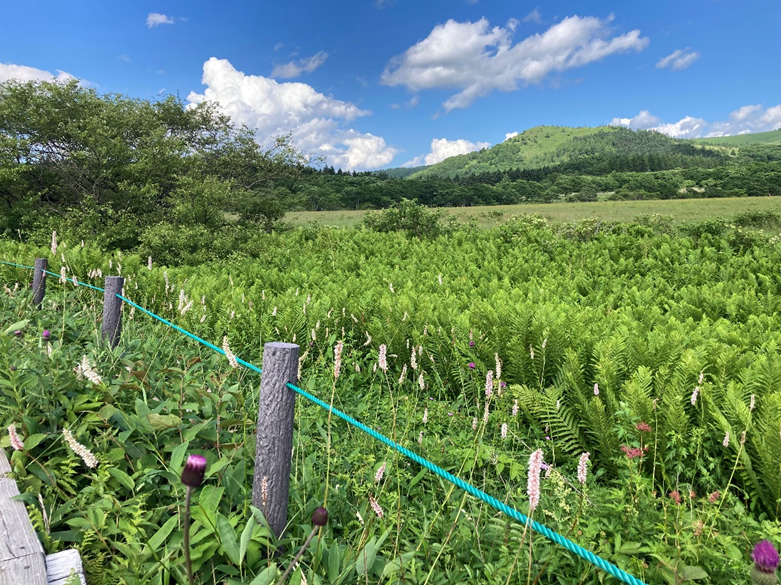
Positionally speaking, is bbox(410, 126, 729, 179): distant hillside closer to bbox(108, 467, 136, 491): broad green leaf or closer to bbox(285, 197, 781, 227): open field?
bbox(285, 197, 781, 227): open field

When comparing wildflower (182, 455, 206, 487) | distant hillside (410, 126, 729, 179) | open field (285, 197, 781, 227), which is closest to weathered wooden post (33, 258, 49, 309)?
wildflower (182, 455, 206, 487)

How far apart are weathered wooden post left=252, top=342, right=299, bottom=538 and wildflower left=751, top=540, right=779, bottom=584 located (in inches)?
56.5

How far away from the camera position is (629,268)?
833 centimetres

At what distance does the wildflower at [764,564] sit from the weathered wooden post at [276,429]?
1434mm

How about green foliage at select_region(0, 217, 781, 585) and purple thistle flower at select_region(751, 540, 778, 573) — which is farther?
green foliage at select_region(0, 217, 781, 585)

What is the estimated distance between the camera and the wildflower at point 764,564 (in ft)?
2.88

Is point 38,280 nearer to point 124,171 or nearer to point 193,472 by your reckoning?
point 193,472

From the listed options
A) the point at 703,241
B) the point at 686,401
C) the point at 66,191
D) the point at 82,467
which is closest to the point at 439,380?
the point at 686,401

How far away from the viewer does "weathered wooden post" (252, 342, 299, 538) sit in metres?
1.82

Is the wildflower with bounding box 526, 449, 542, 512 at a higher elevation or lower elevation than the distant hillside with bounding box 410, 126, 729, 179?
lower

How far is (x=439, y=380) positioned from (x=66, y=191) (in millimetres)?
16210

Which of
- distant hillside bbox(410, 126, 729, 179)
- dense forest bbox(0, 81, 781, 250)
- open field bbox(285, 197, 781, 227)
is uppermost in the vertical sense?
distant hillside bbox(410, 126, 729, 179)

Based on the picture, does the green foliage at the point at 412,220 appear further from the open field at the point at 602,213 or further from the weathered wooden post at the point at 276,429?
the weathered wooden post at the point at 276,429

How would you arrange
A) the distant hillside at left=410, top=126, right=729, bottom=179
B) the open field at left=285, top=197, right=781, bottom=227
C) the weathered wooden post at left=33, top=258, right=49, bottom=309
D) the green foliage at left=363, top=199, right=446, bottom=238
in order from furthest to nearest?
the distant hillside at left=410, top=126, right=729, bottom=179, the open field at left=285, top=197, right=781, bottom=227, the green foliage at left=363, top=199, right=446, bottom=238, the weathered wooden post at left=33, top=258, right=49, bottom=309
